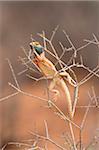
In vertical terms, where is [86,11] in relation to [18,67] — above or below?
above

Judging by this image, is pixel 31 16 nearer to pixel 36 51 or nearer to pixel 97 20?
pixel 97 20

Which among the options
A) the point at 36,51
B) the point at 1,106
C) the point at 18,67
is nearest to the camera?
the point at 36,51

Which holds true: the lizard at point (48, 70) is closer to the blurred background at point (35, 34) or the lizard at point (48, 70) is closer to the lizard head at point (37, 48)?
the lizard head at point (37, 48)

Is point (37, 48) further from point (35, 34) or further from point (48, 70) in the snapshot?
point (35, 34)

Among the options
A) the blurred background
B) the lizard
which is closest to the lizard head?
the lizard

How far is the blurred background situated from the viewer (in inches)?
76.9

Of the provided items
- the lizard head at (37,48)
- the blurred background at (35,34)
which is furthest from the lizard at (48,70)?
the blurred background at (35,34)

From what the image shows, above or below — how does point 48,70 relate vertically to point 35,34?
below

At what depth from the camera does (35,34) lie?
6.39ft

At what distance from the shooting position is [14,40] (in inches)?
79.4

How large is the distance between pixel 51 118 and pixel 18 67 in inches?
11.5

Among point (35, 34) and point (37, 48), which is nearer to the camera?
point (37, 48)

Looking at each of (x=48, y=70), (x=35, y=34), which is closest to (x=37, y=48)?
(x=48, y=70)

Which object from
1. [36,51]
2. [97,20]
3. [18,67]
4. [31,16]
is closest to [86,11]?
[97,20]
